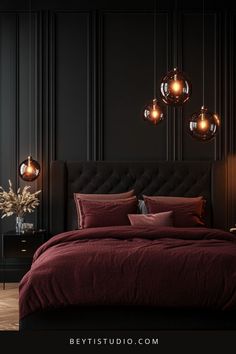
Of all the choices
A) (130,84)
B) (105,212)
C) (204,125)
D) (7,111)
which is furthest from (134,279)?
(7,111)

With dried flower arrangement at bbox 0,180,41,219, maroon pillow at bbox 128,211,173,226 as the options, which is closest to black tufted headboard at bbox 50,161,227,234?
dried flower arrangement at bbox 0,180,41,219

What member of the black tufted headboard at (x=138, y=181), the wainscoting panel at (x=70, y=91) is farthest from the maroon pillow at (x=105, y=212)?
the wainscoting panel at (x=70, y=91)

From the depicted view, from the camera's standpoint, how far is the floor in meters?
3.84

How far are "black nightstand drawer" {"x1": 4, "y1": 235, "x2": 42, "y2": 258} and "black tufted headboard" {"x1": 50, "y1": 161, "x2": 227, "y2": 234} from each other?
441 mm

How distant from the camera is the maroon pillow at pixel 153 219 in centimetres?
521

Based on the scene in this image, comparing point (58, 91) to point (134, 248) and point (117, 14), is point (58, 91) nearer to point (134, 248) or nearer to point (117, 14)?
point (117, 14)

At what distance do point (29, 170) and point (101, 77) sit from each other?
1383 mm

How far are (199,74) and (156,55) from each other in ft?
1.71

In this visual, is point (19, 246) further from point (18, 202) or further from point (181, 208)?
point (181, 208)

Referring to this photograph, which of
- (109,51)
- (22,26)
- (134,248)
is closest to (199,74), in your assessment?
(109,51)

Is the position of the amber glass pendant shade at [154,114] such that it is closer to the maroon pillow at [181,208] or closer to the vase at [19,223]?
the maroon pillow at [181,208]

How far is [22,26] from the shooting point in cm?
605

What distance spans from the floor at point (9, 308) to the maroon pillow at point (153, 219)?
133cm

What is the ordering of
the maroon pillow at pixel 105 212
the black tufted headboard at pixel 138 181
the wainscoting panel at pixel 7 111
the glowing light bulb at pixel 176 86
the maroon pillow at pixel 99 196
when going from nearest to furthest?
the glowing light bulb at pixel 176 86 < the maroon pillow at pixel 105 212 < the maroon pillow at pixel 99 196 < the black tufted headboard at pixel 138 181 < the wainscoting panel at pixel 7 111
